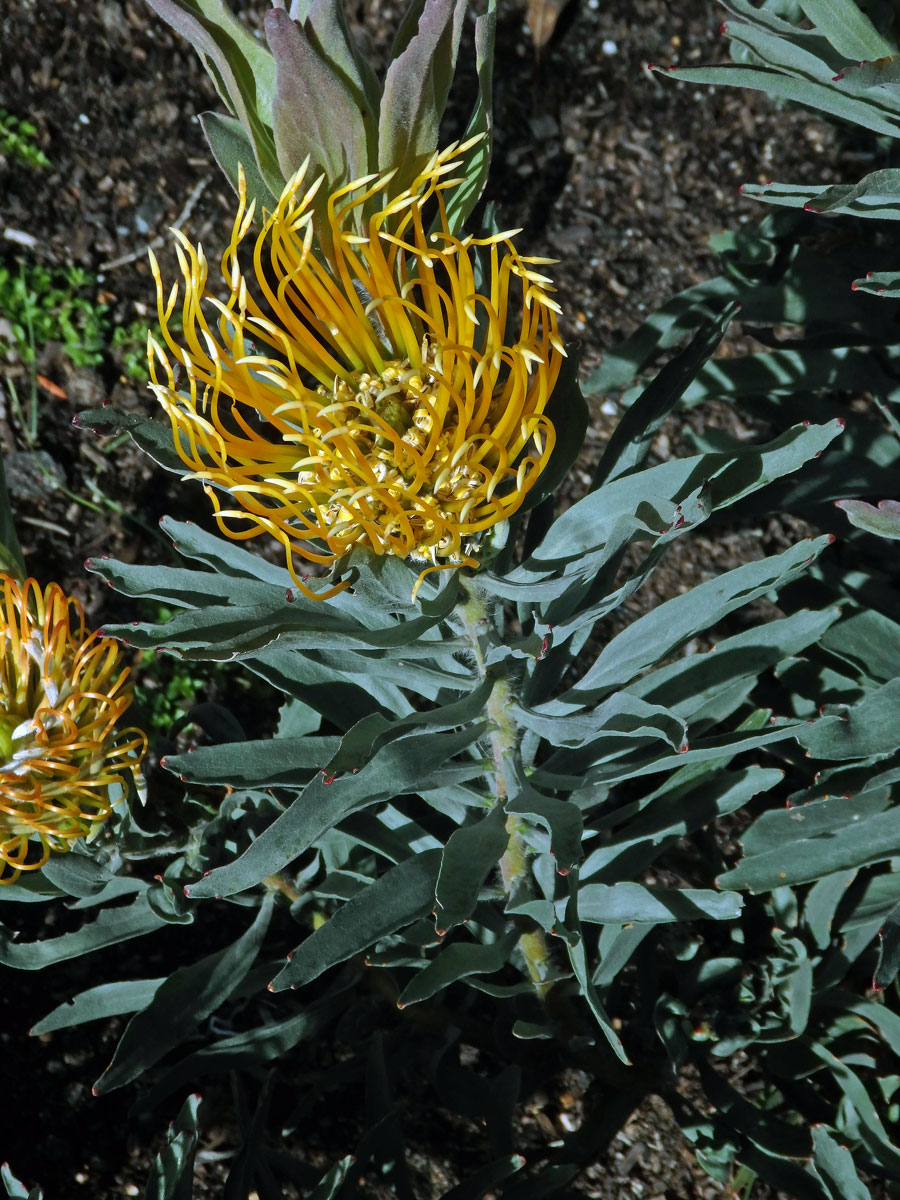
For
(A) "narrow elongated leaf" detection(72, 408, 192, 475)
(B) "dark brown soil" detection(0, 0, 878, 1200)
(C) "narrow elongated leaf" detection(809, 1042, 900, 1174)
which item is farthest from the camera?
(B) "dark brown soil" detection(0, 0, 878, 1200)

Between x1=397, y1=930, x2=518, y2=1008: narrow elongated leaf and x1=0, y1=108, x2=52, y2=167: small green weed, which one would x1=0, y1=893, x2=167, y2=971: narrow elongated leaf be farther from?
x1=0, y1=108, x2=52, y2=167: small green weed

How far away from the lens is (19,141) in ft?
6.89

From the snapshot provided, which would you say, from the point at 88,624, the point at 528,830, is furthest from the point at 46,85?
the point at 528,830

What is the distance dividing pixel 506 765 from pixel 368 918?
0.76 ft

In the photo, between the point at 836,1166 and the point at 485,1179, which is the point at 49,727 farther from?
the point at 836,1166

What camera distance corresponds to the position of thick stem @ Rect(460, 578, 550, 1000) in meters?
1.04

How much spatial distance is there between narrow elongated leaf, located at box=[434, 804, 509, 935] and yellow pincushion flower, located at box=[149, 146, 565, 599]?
12.7 inches

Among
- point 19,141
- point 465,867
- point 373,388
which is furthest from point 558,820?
point 19,141

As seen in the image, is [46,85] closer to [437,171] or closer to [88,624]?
[88,624]

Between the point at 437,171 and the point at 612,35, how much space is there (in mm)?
1759

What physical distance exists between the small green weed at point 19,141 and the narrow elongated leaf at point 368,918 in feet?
5.68

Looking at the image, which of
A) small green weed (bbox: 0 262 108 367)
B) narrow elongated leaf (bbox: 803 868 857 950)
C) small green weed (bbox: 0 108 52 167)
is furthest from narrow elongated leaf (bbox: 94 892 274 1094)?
small green weed (bbox: 0 108 52 167)

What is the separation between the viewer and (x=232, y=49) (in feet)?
2.51

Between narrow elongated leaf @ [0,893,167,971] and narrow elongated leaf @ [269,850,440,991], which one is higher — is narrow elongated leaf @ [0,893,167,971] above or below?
below
